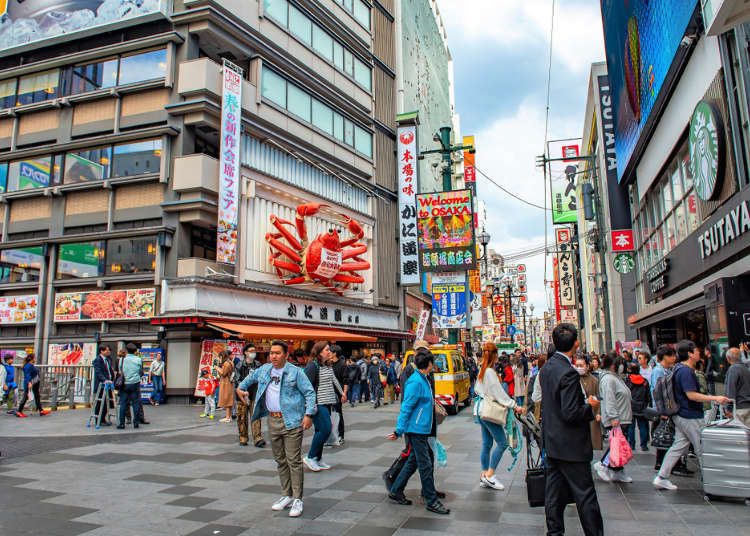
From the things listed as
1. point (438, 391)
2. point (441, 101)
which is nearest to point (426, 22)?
point (441, 101)

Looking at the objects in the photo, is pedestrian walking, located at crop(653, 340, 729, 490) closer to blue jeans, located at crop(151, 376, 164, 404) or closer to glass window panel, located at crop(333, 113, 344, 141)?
blue jeans, located at crop(151, 376, 164, 404)

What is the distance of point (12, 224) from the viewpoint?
22281 mm

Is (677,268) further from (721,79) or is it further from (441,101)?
(441,101)

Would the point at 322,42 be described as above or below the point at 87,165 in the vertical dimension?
above

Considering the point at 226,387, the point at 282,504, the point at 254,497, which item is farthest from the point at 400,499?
the point at 226,387

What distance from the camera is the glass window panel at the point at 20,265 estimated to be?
21.5m

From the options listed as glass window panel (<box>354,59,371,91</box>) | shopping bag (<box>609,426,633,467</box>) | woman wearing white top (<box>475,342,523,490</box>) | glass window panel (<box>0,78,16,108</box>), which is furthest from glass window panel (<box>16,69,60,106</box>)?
shopping bag (<box>609,426,633,467</box>)

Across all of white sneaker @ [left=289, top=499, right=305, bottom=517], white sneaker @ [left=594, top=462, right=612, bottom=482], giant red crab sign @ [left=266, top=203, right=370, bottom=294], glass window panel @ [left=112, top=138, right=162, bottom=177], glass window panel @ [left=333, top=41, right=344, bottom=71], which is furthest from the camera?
glass window panel @ [left=333, top=41, right=344, bottom=71]

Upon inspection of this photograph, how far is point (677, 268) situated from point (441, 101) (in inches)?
1825

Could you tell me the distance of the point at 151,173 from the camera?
1964 centimetres

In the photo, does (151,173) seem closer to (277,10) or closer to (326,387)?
(277,10)

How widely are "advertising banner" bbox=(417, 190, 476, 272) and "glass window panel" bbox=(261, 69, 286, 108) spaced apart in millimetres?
7986

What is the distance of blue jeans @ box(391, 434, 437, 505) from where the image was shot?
588 cm

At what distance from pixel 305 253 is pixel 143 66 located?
32.4 feet
